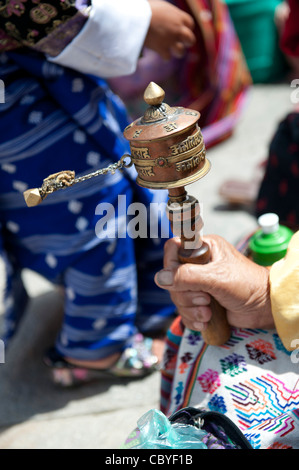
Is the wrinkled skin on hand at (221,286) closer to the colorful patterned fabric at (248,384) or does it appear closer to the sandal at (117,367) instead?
the colorful patterned fabric at (248,384)

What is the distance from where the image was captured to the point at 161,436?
755mm

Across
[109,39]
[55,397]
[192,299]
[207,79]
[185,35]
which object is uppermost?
[109,39]

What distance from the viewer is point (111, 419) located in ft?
5.12

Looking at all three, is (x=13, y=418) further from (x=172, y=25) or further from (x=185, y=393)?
(x=172, y=25)

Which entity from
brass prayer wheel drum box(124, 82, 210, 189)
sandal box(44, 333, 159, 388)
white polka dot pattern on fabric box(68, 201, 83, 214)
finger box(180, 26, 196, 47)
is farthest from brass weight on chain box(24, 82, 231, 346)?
sandal box(44, 333, 159, 388)

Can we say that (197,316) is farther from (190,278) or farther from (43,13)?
(43,13)

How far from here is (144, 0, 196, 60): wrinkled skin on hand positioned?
1.30 meters

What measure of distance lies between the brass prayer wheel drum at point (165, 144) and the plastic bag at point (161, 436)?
0.35 m

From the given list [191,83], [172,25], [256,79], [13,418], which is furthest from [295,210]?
[256,79]

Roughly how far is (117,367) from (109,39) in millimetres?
988

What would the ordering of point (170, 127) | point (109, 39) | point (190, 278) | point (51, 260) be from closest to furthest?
point (170, 127) → point (190, 278) → point (109, 39) → point (51, 260)

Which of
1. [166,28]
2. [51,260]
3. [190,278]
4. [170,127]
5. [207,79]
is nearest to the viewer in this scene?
[170,127]

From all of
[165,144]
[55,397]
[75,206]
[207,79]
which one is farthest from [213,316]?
[207,79]

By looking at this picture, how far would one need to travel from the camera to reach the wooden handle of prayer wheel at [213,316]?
2.93 ft
